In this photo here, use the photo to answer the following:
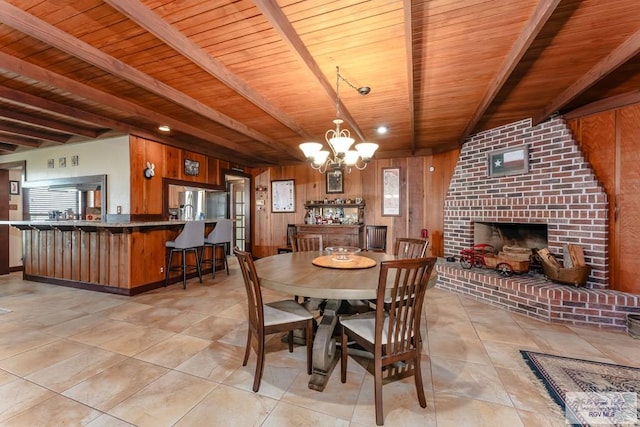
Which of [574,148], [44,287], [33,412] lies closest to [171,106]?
[33,412]

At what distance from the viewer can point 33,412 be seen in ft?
5.41

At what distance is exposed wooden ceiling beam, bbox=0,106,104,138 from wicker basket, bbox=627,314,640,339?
22.4 ft

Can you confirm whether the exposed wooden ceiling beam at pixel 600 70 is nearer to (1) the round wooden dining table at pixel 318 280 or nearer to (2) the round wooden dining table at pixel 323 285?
(2) the round wooden dining table at pixel 323 285

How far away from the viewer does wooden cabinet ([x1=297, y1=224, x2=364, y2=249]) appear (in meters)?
5.61

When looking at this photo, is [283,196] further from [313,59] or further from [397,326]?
[397,326]

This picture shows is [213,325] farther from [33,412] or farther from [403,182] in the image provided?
[403,182]

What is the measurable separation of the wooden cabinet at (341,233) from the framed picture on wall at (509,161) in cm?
249

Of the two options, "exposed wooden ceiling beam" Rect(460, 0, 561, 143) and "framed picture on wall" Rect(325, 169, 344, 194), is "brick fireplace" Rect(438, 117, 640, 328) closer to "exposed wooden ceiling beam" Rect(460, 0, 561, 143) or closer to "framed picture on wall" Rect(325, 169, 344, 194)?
"exposed wooden ceiling beam" Rect(460, 0, 561, 143)

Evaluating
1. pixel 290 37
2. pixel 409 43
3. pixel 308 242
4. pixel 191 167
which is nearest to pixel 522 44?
pixel 409 43

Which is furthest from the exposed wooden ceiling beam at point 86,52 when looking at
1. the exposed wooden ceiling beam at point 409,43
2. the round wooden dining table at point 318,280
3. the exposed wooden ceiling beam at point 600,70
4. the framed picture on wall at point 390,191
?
the exposed wooden ceiling beam at point 600,70

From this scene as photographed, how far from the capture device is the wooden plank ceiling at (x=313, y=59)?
1.74 m

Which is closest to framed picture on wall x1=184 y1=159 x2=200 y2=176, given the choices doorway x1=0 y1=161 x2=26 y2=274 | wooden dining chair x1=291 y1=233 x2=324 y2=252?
wooden dining chair x1=291 y1=233 x2=324 y2=252

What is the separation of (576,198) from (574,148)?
577mm

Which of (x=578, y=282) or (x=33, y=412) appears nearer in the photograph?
(x=33, y=412)
